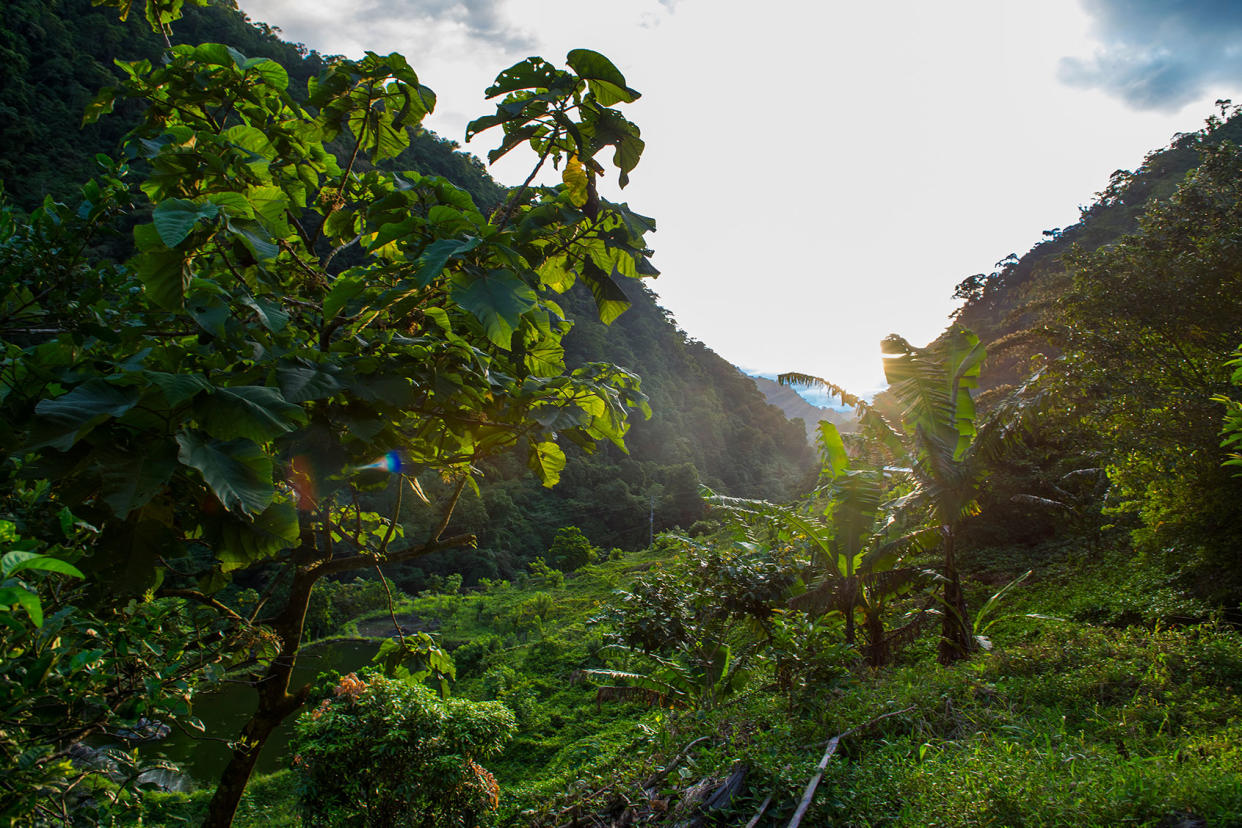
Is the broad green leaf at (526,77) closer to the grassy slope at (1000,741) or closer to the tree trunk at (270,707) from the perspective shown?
the tree trunk at (270,707)

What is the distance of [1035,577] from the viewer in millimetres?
9727

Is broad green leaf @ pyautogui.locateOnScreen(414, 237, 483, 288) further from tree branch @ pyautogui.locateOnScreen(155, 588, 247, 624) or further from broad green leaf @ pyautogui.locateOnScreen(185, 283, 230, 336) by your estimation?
tree branch @ pyautogui.locateOnScreen(155, 588, 247, 624)

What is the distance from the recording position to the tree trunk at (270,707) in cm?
201

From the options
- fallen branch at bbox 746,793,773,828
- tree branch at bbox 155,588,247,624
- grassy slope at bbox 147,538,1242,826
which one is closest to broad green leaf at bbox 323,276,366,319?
tree branch at bbox 155,588,247,624

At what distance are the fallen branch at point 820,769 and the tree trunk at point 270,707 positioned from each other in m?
2.33

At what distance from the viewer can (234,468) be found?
97 cm

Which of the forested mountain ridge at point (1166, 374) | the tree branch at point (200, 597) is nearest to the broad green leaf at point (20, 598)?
the tree branch at point (200, 597)

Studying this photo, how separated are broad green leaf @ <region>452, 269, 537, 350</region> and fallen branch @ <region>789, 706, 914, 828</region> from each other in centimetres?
290

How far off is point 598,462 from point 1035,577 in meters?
32.5

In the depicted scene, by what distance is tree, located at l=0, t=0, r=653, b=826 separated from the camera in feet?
3.29

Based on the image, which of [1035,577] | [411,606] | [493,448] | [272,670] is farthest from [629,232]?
[411,606]

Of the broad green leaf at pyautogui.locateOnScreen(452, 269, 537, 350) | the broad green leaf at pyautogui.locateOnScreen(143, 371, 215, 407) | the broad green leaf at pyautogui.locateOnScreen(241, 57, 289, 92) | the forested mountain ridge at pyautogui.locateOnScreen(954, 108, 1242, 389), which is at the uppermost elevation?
the forested mountain ridge at pyautogui.locateOnScreen(954, 108, 1242, 389)

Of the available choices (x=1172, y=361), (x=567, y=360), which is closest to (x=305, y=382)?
(x=1172, y=361)

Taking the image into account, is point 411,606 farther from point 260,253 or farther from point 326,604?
point 260,253
